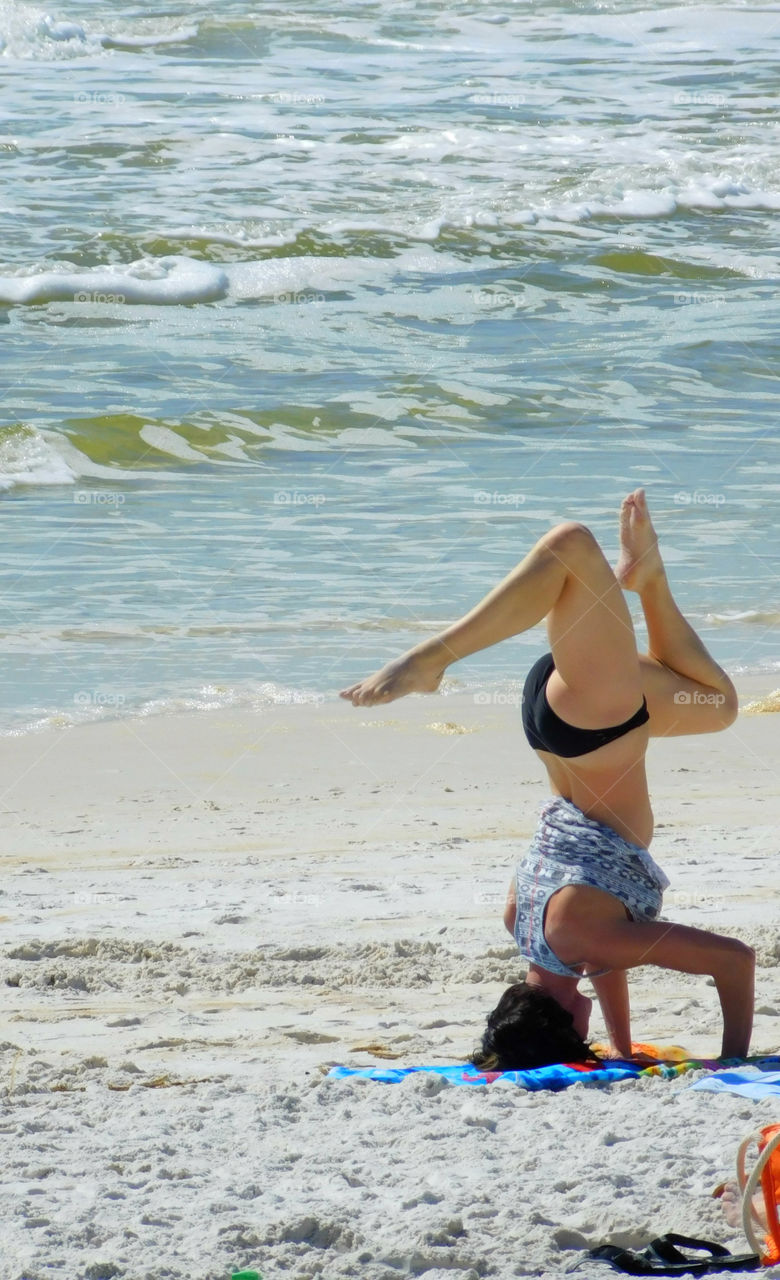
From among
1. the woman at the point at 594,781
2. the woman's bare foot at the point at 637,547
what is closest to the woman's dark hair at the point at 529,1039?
the woman at the point at 594,781

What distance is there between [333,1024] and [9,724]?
3066 millimetres

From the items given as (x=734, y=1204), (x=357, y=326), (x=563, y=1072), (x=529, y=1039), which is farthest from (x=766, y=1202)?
(x=357, y=326)

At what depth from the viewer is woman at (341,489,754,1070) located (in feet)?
9.82

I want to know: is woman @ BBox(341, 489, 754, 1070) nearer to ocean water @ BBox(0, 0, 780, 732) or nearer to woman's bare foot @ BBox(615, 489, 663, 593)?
woman's bare foot @ BBox(615, 489, 663, 593)

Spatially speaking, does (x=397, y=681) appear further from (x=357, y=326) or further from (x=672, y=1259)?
(x=357, y=326)

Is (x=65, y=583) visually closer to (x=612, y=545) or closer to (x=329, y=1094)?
(x=612, y=545)

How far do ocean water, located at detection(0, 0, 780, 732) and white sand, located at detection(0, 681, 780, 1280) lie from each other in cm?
87

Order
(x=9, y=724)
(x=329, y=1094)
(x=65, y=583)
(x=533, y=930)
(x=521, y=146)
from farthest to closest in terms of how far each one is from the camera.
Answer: (x=521, y=146) < (x=65, y=583) < (x=9, y=724) < (x=533, y=930) < (x=329, y=1094)

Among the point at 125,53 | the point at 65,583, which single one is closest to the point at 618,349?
the point at 65,583

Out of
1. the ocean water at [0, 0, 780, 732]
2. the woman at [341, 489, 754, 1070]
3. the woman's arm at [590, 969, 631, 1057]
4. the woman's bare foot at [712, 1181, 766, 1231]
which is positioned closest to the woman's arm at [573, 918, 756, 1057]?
the woman at [341, 489, 754, 1070]

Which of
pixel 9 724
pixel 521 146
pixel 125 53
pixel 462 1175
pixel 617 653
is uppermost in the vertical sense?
pixel 125 53

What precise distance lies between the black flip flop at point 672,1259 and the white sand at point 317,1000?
60 mm

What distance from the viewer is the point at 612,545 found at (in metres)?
8.90

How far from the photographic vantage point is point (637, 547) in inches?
129
